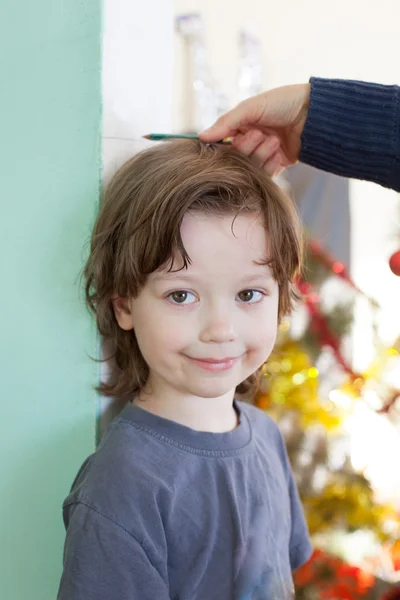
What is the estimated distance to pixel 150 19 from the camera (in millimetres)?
958

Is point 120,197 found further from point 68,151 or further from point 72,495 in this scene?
point 72,495

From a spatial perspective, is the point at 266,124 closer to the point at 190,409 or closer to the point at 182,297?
the point at 182,297

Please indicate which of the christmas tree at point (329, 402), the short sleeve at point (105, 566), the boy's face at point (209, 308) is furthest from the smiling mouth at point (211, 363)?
the christmas tree at point (329, 402)

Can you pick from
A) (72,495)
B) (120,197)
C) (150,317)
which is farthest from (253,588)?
(120,197)

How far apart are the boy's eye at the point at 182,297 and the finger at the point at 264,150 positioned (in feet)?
0.90

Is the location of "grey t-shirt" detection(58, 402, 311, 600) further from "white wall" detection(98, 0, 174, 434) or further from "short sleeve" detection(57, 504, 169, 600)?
"white wall" detection(98, 0, 174, 434)

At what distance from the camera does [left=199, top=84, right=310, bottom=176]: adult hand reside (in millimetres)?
927

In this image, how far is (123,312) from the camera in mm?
867

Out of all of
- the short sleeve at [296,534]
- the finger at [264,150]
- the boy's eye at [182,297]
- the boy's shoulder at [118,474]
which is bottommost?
the short sleeve at [296,534]

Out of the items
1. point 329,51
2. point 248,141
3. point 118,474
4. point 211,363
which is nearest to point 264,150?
point 248,141

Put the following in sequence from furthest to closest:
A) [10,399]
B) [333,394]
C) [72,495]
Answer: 1. [333,394]
2. [10,399]
3. [72,495]

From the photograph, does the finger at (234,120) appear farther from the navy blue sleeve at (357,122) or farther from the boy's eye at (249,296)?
the boy's eye at (249,296)

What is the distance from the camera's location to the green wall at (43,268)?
860 millimetres

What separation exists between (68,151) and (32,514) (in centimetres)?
50
